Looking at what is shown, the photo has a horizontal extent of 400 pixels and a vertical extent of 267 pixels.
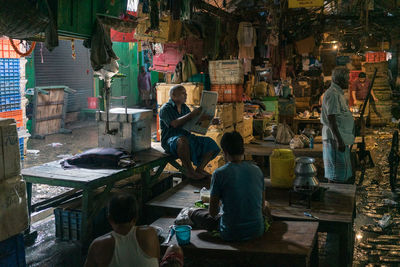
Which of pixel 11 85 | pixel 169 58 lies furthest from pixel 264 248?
pixel 11 85

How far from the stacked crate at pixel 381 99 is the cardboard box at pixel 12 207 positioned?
56.5 feet

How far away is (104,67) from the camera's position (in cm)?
680

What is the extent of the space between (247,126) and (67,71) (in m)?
9.27

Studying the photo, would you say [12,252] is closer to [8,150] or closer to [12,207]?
[12,207]

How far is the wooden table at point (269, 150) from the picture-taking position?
9.18 metres

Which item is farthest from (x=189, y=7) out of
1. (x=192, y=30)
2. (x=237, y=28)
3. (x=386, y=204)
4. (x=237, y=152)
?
(x=386, y=204)

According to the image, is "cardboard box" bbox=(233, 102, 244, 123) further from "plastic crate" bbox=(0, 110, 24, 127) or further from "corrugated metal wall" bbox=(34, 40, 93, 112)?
"corrugated metal wall" bbox=(34, 40, 93, 112)

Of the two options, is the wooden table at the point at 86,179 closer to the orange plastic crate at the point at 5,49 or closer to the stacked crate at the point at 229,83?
the stacked crate at the point at 229,83

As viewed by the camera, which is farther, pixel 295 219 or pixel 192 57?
pixel 192 57

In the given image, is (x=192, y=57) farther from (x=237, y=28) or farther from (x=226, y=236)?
(x=226, y=236)

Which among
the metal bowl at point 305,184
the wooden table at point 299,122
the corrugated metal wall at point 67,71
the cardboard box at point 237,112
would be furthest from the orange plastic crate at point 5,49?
the wooden table at point 299,122

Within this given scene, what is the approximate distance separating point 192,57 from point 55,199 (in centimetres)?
465

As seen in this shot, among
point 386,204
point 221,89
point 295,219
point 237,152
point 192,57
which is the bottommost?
point 386,204

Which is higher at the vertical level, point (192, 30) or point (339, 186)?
point (192, 30)
